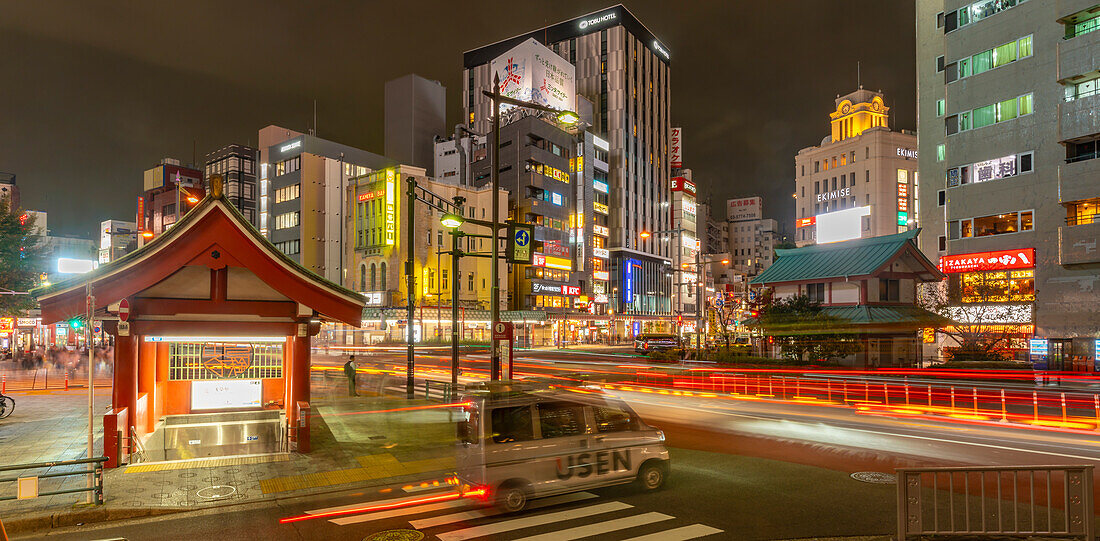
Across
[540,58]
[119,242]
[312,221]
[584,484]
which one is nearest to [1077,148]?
[584,484]

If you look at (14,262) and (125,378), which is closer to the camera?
(125,378)

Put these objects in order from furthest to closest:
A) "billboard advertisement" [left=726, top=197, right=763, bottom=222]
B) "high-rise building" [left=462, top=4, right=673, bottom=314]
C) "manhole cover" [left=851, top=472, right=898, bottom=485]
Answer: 1. "billboard advertisement" [left=726, top=197, right=763, bottom=222]
2. "high-rise building" [left=462, top=4, right=673, bottom=314]
3. "manhole cover" [left=851, top=472, right=898, bottom=485]

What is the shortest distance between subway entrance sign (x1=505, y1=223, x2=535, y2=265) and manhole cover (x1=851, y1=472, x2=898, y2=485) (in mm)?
9552

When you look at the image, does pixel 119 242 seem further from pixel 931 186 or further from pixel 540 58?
pixel 931 186

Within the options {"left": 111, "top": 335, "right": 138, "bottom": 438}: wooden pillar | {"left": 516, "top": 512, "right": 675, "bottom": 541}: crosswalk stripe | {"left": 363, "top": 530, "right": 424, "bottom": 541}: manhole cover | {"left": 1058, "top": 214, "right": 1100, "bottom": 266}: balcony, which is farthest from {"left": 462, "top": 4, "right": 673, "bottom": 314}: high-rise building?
{"left": 363, "top": 530, "right": 424, "bottom": 541}: manhole cover

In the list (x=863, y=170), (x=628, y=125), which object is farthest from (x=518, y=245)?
(x=863, y=170)

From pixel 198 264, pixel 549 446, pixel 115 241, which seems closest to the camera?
pixel 549 446

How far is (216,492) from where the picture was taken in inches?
442

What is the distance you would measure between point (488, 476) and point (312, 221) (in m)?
80.5

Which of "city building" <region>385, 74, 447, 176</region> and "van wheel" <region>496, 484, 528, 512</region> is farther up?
"city building" <region>385, 74, 447, 176</region>

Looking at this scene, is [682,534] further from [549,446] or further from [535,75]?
[535,75]

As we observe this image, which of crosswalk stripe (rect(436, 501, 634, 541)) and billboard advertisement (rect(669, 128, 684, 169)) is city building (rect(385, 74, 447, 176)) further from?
crosswalk stripe (rect(436, 501, 634, 541))

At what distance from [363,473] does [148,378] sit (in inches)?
Result: 312

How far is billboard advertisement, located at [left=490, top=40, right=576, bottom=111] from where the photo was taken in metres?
91.8
